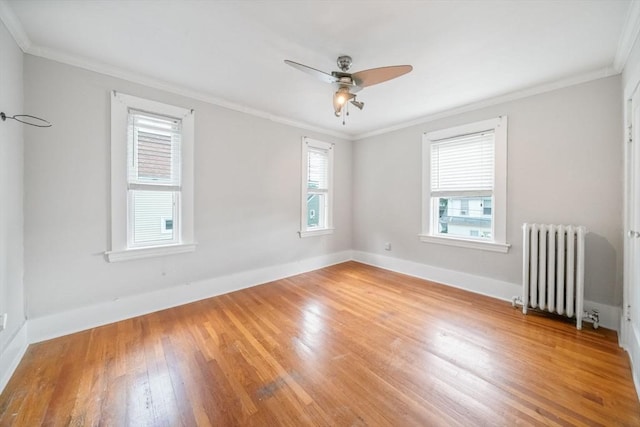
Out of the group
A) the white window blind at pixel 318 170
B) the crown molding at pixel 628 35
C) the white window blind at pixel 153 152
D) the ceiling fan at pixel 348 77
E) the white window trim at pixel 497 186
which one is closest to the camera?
the crown molding at pixel 628 35

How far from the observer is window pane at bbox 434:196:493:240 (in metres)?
3.27

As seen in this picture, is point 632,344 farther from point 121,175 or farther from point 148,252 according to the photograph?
point 121,175

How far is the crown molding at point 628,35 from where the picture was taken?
5.27 ft

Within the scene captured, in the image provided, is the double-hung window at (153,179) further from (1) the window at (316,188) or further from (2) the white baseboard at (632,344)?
(2) the white baseboard at (632,344)

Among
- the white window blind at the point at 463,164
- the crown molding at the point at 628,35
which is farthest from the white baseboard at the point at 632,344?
the crown molding at the point at 628,35

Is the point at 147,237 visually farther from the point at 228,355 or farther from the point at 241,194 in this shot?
the point at 228,355

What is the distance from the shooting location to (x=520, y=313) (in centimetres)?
268

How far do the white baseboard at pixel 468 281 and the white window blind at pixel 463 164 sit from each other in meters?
1.18

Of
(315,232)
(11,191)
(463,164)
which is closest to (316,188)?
(315,232)

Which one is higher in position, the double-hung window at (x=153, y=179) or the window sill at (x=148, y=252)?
the double-hung window at (x=153, y=179)

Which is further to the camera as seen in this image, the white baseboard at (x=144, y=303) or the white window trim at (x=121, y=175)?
the white window trim at (x=121, y=175)

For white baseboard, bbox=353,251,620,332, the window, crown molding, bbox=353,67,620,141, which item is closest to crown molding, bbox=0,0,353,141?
the window

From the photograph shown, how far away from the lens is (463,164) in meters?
3.43

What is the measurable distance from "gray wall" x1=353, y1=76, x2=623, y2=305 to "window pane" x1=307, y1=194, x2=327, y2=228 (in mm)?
1672
